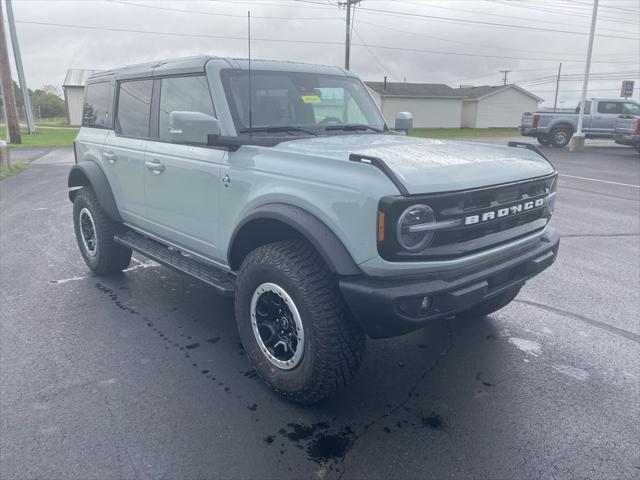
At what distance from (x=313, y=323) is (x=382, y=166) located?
3.06ft

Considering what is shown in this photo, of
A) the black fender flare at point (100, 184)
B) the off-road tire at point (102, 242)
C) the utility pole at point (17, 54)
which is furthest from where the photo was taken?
the utility pole at point (17, 54)

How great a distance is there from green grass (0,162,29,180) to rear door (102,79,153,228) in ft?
30.4

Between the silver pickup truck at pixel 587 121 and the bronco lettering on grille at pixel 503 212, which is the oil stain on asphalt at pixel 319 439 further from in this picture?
the silver pickup truck at pixel 587 121

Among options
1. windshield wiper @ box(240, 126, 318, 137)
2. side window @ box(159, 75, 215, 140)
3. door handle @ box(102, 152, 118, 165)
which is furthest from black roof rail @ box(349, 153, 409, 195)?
door handle @ box(102, 152, 118, 165)

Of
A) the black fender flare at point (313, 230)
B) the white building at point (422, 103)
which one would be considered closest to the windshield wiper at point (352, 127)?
the black fender flare at point (313, 230)

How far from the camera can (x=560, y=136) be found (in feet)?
75.2

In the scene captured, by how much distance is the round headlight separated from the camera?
268 cm

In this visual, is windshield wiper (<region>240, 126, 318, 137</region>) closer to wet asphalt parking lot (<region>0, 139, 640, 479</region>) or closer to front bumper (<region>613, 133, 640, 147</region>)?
wet asphalt parking lot (<region>0, 139, 640, 479</region>)

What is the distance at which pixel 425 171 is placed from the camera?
112 inches

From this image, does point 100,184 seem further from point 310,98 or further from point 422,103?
point 422,103

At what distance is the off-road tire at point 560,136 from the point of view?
2272cm

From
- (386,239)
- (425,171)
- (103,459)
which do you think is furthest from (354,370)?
(103,459)

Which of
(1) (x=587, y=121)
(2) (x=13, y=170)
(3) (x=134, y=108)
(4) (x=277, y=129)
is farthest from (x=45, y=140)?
(4) (x=277, y=129)

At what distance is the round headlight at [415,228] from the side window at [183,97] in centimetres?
182
